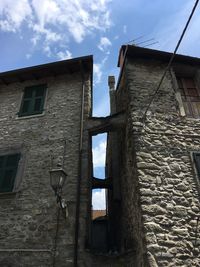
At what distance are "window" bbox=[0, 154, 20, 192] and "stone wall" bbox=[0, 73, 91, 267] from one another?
0.20 metres

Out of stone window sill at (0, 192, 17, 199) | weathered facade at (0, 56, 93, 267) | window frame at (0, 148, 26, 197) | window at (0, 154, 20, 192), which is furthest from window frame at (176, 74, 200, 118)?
stone window sill at (0, 192, 17, 199)

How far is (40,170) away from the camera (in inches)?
289

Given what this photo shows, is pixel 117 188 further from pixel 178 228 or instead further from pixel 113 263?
pixel 178 228

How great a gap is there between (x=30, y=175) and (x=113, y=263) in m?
3.20

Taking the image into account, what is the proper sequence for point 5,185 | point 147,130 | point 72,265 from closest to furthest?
point 72,265, point 147,130, point 5,185

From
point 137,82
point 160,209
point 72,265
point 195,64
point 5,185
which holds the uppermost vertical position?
point 195,64

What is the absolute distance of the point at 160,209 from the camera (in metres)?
5.41

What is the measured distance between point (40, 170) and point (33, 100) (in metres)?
Result: 3.03

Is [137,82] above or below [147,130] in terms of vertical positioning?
above

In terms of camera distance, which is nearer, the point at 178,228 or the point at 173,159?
the point at 178,228

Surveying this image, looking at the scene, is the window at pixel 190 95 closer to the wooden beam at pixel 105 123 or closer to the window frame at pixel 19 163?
the wooden beam at pixel 105 123

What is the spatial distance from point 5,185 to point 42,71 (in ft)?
15.2

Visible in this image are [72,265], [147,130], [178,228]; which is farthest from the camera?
[147,130]

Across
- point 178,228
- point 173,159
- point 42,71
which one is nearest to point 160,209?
point 178,228
